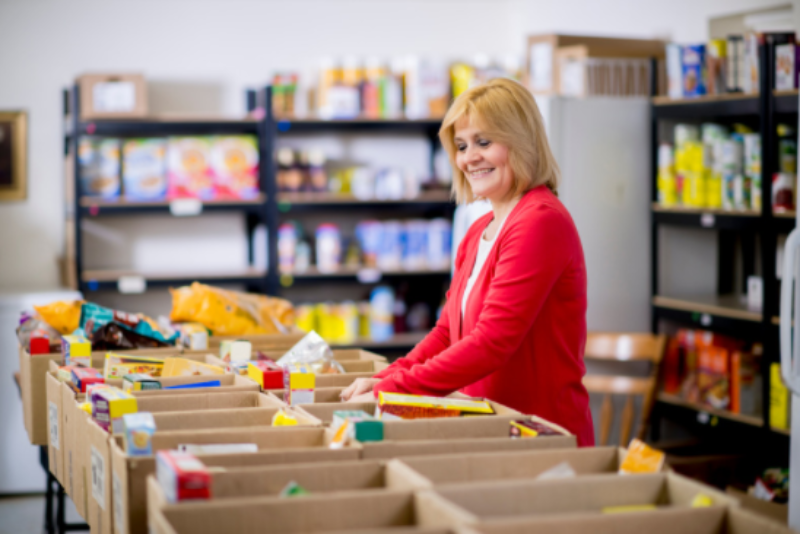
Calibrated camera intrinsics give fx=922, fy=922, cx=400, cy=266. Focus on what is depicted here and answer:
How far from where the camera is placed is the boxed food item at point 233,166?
5.61 m

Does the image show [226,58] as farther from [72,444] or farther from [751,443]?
[72,444]

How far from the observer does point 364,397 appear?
6.50 feet

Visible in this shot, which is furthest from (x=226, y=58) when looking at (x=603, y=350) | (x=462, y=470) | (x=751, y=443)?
(x=462, y=470)

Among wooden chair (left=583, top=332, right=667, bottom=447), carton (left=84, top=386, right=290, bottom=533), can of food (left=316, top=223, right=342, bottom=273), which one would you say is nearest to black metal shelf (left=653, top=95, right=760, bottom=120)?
wooden chair (left=583, top=332, right=667, bottom=447)

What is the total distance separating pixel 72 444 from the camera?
2084mm

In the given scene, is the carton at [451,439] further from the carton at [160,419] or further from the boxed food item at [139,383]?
the boxed food item at [139,383]

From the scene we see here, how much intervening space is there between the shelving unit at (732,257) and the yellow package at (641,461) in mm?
2794

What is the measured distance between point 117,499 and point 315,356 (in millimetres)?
834

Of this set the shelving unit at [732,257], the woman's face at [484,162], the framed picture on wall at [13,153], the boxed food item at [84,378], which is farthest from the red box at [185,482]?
the framed picture on wall at [13,153]

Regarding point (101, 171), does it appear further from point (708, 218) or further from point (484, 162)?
point (484, 162)

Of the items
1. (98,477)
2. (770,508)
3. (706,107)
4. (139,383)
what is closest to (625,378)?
(770,508)

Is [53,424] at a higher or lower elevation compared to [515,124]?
lower

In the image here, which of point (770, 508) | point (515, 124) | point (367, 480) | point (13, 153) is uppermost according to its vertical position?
point (13, 153)

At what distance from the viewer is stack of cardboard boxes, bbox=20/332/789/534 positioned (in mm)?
1229
